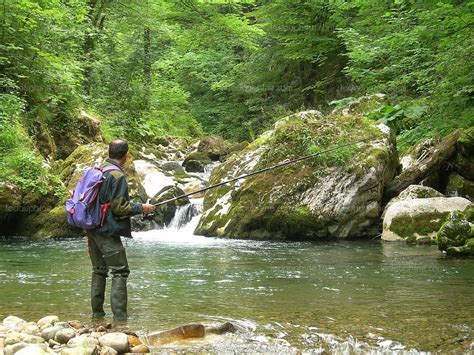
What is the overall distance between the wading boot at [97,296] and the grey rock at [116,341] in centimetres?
96

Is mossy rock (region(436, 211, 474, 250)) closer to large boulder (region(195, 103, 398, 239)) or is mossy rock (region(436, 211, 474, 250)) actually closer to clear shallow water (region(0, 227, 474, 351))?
clear shallow water (region(0, 227, 474, 351))

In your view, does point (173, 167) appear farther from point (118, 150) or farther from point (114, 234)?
point (114, 234)

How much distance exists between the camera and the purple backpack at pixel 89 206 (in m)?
4.66

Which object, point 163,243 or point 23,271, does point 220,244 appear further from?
point 23,271

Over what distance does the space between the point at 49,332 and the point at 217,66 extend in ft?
93.6

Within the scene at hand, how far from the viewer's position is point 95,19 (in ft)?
75.5

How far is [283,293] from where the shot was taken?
6.13 m

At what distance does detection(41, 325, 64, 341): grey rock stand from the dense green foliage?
766 cm

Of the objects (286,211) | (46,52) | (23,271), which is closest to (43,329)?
(23,271)

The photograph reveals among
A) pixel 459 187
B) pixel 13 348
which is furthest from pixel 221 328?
pixel 459 187

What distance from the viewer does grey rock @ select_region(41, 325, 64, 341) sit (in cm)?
407

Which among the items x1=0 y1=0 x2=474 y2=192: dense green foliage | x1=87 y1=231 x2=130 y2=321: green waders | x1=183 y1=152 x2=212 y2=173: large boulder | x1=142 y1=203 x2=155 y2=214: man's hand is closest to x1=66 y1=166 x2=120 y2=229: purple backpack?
x1=87 y1=231 x2=130 y2=321: green waders

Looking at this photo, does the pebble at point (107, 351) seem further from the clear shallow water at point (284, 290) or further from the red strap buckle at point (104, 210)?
the red strap buckle at point (104, 210)

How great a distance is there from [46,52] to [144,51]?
9.86 meters
